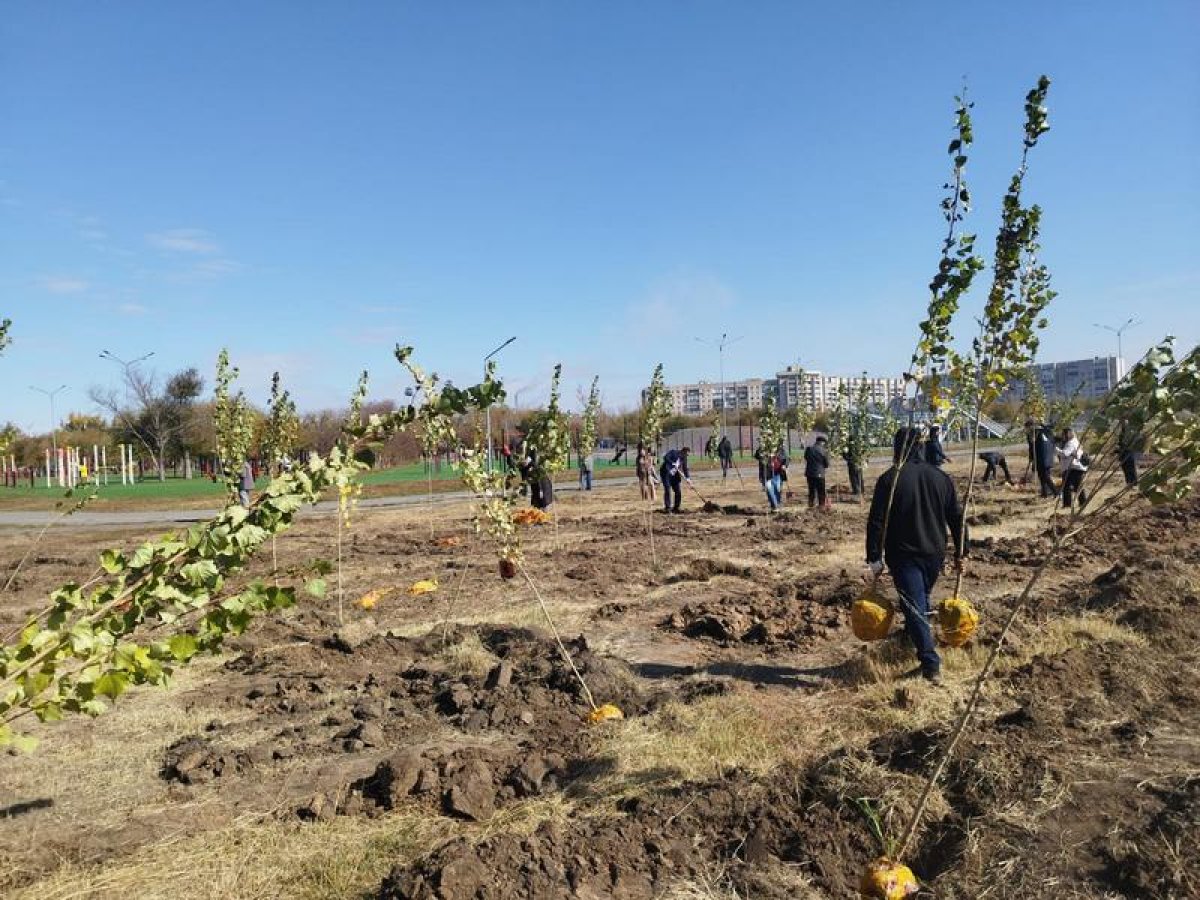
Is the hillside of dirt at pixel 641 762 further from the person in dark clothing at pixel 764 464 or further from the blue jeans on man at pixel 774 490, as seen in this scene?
the person in dark clothing at pixel 764 464

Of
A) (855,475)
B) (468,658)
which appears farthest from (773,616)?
(855,475)

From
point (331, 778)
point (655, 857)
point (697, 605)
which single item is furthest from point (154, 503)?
point (655, 857)

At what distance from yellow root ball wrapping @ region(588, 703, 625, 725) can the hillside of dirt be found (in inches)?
4.8

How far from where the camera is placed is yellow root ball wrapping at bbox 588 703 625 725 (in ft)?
20.0

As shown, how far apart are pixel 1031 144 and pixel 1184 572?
5.24m

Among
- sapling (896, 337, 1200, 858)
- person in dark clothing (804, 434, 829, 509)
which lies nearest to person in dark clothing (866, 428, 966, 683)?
→ sapling (896, 337, 1200, 858)

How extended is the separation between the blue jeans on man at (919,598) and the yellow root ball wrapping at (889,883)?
2824mm

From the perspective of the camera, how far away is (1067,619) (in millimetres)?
7672

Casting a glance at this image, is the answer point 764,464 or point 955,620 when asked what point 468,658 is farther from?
point 764,464

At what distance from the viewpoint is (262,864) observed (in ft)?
14.1

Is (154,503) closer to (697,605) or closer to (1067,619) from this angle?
(697,605)

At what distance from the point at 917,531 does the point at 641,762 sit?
2830mm

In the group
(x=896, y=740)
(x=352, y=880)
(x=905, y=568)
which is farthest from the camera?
(x=905, y=568)

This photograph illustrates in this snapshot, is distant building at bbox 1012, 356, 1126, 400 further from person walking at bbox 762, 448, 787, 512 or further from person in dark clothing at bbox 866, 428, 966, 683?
person in dark clothing at bbox 866, 428, 966, 683
